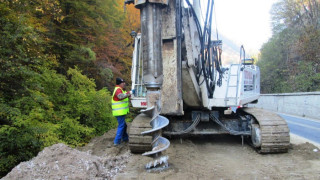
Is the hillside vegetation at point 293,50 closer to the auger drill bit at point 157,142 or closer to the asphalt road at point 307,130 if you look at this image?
the asphalt road at point 307,130

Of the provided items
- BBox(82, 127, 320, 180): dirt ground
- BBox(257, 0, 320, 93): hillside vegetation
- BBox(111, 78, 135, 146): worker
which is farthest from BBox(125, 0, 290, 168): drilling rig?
BBox(257, 0, 320, 93): hillside vegetation

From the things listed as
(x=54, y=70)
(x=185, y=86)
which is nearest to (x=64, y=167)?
(x=185, y=86)

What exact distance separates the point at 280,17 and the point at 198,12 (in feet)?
90.7

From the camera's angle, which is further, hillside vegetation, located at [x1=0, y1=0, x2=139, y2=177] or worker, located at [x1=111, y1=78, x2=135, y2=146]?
worker, located at [x1=111, y1=78, x2=135, y2=146]

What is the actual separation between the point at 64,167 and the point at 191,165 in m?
2.06

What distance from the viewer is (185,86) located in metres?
5.41

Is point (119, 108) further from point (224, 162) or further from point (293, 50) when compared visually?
point (293, 50)

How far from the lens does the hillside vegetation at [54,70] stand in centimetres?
591

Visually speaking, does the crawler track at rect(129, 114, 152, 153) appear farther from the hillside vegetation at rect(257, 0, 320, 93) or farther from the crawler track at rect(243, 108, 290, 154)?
the hillside vegetation at rect(257, 0, 320, 93)

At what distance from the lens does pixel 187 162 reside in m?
4.82

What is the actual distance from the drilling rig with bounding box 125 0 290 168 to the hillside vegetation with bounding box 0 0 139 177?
242 cm

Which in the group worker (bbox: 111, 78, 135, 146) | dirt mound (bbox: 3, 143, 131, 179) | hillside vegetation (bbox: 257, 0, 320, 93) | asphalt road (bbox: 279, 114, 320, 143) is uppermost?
hillside vegetation (bbox: 257, 0, 320, 93)

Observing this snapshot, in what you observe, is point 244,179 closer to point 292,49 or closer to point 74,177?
point 74,177

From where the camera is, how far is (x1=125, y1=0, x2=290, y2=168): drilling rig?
4.01 m
